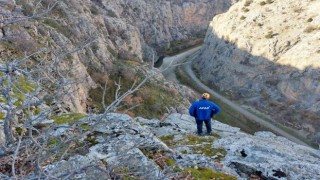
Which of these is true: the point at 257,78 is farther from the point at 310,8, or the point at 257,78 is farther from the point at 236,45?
the point at 310,8

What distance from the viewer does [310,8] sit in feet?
169

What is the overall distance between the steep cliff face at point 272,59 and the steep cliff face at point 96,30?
1640 cm

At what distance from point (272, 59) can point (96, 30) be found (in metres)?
27.6

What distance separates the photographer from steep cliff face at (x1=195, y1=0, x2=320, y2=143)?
144 ft

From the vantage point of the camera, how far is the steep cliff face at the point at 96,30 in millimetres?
22844

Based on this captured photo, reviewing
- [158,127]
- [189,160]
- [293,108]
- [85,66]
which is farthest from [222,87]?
[189,160]

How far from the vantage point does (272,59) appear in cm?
4991

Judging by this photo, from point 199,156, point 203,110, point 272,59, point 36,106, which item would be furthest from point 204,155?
point 272,59

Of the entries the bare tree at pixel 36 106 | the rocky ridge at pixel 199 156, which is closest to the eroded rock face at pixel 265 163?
the rocky ridge at pixel 199 156

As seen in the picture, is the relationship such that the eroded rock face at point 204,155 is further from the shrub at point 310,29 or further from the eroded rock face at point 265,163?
the shrub at point 310,29

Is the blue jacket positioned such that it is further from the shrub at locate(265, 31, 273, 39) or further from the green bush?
the shrub at locate(265, 31, 273, 39)

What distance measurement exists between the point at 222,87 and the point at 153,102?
72.7ft

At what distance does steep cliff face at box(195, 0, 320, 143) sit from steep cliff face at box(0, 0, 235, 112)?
16.4m

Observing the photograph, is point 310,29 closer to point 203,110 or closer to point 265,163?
point 203,110
